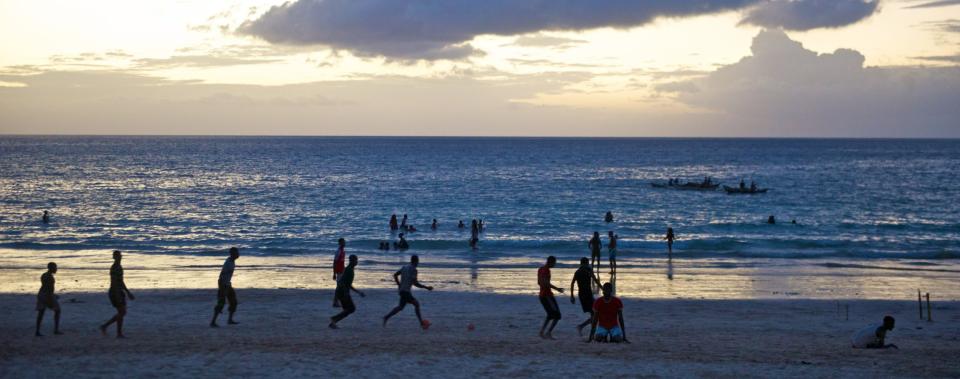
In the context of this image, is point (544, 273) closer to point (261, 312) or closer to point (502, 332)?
point (502, 332)

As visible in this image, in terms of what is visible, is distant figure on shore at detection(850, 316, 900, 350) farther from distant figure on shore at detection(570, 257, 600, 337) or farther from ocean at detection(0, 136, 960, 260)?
ocean at detection(0, 136, 960, 260)

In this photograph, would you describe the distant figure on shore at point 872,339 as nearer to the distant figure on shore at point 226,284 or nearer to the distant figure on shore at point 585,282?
the distant figure on shore at point 585,282

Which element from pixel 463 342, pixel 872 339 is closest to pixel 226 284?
pixel 463 342

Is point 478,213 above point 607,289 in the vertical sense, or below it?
below

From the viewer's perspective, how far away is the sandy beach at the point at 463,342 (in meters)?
11.6

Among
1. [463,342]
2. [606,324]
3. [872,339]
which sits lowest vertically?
[463,342]

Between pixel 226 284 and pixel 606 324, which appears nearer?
pixel 606 324

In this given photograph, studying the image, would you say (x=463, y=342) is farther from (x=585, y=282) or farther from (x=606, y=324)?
(x=606, y=324)

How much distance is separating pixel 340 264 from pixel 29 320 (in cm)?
645

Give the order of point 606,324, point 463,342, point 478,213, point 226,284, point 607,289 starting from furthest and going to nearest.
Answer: point 478,213
point 226,284
point 463,342
point 606,324
point 607,289

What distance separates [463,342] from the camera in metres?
13.8

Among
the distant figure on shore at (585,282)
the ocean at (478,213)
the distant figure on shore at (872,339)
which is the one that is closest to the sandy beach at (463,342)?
the distant figure on shore at (872,339)

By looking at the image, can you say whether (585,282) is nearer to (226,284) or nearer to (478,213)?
(226,284)

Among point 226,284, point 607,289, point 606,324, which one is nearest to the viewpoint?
point 607,289
